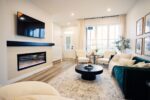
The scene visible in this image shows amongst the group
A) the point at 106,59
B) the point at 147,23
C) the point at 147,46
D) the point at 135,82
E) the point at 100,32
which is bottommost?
the point at 135,82

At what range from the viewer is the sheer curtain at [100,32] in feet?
19.6

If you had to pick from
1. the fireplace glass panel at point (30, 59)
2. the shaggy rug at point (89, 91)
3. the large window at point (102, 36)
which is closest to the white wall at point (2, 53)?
the fireplace glass panel at point (30, 59)

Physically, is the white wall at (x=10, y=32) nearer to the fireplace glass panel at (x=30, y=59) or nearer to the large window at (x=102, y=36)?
the fireplace glass panel at (x=30, y=59)

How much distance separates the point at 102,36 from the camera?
6.40 metres

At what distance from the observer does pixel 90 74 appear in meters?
3.17

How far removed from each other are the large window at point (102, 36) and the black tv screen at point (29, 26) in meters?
3.23

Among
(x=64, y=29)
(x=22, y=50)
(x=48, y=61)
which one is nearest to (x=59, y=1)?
(x=22, y=50)

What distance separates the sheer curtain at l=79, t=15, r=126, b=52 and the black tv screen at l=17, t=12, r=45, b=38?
2.85 metres

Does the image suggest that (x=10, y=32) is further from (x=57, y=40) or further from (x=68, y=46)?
(x=68, y=46)

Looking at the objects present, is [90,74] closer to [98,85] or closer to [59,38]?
→ [98,85]

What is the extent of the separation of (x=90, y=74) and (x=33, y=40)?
2539 mm

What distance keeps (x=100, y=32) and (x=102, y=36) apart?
289mm

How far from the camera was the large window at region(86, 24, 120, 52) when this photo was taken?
6123 mm

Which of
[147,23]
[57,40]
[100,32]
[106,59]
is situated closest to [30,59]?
[106,59]
